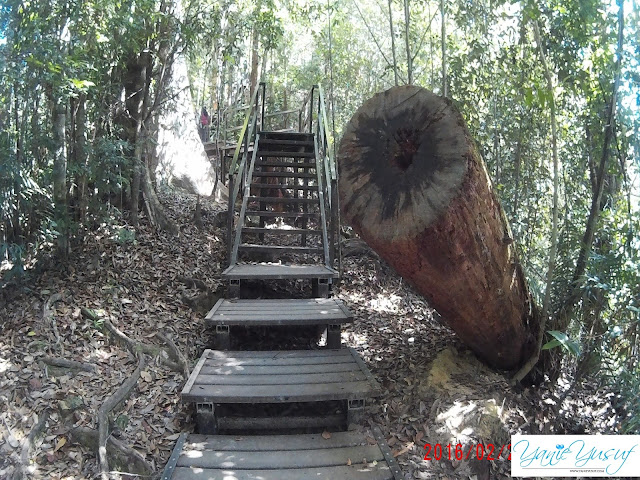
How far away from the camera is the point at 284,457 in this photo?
2.69 metres

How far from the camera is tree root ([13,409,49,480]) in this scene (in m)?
2.54

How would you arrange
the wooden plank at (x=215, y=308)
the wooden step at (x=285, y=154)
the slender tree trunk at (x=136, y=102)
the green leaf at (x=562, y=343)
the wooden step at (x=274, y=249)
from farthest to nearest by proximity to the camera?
the wooden step at (x=285, y=154), the slender tree trunk at (x=136, y=102), the wooden step at (x=274, y=249), the wooden plank at (x=215, y=308), the green leaf at (x=562, y=343)

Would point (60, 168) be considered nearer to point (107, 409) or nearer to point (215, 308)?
point (215, 308)

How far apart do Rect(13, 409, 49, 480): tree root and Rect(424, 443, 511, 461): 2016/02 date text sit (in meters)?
2.24

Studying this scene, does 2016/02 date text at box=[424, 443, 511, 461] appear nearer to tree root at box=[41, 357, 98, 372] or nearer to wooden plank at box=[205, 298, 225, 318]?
wooden plank at box=[205, 298, 225, 318]

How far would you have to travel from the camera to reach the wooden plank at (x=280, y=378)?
313 cm

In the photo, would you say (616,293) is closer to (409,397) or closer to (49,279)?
(409,397)


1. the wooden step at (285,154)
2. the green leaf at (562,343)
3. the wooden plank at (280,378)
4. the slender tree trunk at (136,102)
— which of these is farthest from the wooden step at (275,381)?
the wooden step at (285,154)

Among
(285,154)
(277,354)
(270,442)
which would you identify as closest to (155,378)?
(277,354)

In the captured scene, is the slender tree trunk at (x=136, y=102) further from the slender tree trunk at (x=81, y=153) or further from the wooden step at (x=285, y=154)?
the wooden step at (x=285, y=154)

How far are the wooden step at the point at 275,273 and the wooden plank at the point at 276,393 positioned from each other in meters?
1.45

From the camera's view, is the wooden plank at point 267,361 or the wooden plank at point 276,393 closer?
the wooden plank at point 276,393

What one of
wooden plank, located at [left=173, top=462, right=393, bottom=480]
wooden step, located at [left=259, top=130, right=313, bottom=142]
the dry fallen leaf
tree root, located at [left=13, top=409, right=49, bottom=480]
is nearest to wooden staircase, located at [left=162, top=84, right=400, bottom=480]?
wooden plank, located at [left=173, top=462, right=393, bottom=480]

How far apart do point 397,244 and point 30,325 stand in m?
2.96
